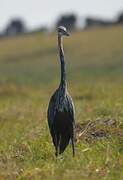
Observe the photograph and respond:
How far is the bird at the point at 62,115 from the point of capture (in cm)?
800

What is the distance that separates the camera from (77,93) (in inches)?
701

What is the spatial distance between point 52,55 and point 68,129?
103 ft

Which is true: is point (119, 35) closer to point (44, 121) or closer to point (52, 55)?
point (52, 55)

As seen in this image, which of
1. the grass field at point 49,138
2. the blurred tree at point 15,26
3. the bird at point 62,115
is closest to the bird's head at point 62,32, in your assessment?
the bird at point 62,115

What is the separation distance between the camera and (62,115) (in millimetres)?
8016

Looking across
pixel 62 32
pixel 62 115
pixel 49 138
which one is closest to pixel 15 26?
pixel 49 138

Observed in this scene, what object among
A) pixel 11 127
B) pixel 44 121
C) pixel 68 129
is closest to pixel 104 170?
pixel 68 129

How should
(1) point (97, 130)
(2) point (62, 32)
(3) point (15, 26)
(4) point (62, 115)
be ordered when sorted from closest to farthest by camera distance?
(4) point (62, 115) < (2) point (62, 32) < (1) point (97, 130) < (3) point (15, 26)

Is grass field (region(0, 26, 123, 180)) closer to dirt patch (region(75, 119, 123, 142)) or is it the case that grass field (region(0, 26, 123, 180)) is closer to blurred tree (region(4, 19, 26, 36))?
dirt patch (region(75, 119, 123, 142))

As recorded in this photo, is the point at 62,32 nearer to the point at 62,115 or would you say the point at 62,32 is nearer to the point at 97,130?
the point at 62,115

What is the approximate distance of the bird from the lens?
8000mm

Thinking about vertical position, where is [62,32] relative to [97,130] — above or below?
above

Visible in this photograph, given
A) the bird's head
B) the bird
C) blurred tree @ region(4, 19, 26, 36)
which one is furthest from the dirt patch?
blurred tree @ region(4, 19, 26, 36)

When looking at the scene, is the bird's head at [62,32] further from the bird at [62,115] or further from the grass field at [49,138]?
the grass field at [49,138]
